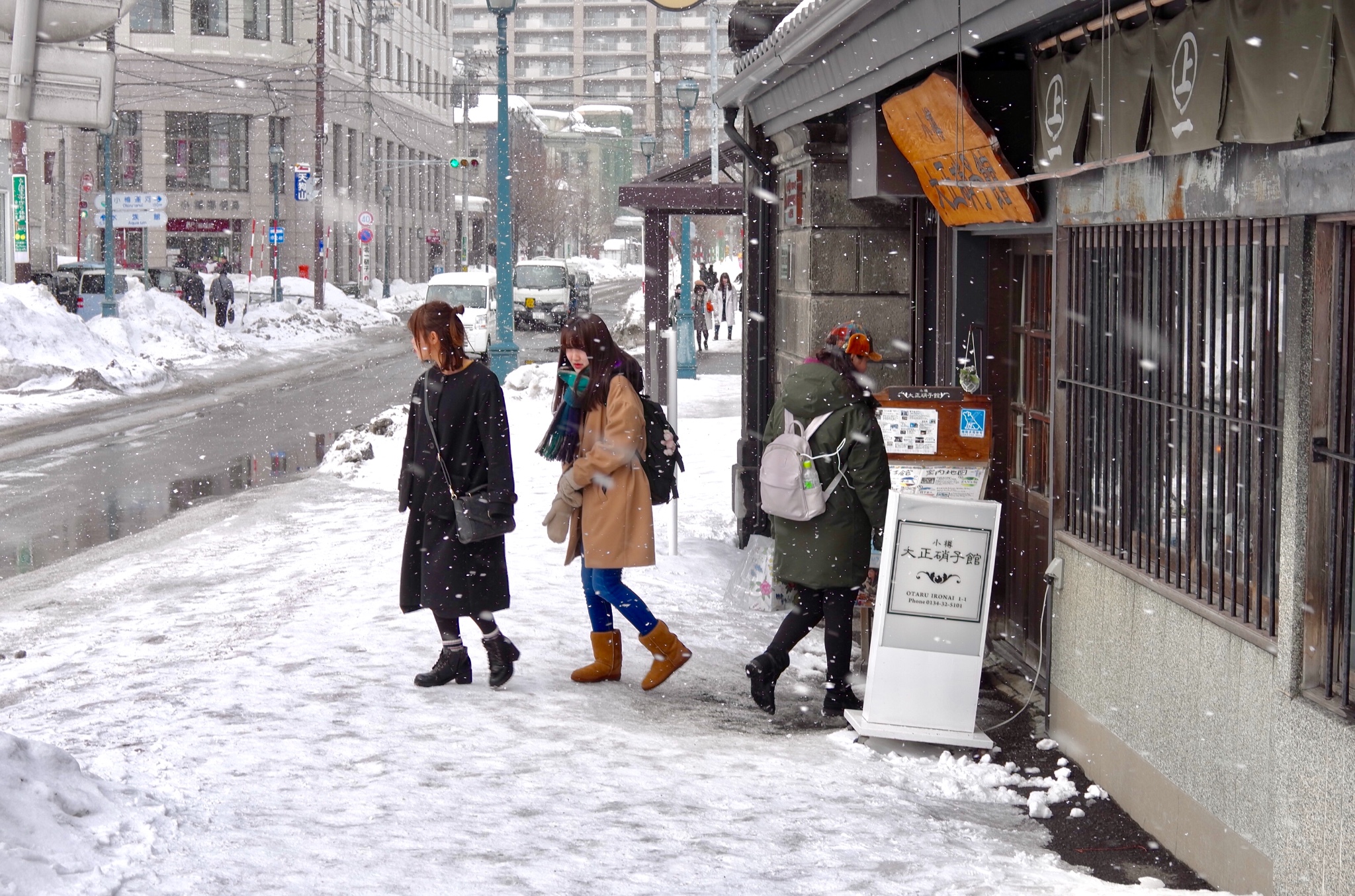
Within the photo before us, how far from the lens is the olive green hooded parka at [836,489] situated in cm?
633

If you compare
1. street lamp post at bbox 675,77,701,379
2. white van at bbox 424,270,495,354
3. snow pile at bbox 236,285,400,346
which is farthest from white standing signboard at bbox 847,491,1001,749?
snow pile at bbox 236,285,400,346

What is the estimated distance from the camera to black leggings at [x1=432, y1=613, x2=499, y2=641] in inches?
256

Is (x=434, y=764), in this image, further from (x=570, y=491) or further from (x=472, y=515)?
(x=570, y=491)

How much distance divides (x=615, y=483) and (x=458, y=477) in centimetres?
73

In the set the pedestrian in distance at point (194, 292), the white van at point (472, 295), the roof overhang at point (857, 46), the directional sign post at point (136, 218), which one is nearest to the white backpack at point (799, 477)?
the roof overhang at point (857, 46)

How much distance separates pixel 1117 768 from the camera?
5605 millimetres

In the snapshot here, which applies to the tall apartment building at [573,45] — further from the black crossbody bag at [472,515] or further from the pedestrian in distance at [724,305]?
the black crossbody bag at [472,515]

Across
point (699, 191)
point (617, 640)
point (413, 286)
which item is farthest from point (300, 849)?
point (413, 286)

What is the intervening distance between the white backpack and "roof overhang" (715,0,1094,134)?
1.70 metres

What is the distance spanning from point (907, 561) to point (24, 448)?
46.4 ft

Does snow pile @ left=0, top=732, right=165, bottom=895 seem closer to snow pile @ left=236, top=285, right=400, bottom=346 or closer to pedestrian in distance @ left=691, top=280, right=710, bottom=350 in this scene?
pedestrian in distance @ left=691, top=280, right=710, bottom=350

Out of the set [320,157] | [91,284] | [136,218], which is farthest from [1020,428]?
[320,157]

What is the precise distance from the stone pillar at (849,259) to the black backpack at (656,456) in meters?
2.85

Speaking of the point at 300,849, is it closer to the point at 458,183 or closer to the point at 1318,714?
the point at 1318,714
